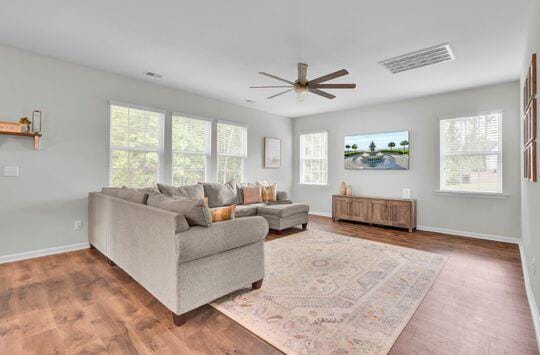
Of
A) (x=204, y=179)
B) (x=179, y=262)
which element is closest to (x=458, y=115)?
(x=204, y=179)

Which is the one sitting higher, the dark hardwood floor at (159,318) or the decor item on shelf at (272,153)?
the decor item on shelf at (272,153)

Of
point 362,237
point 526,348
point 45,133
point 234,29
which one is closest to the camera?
point 526,348

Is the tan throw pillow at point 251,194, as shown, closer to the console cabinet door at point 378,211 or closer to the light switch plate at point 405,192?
the console cabinet door at point 378,211

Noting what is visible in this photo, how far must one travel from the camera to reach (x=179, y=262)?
190cm

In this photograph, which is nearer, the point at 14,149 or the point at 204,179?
the point at 14,149

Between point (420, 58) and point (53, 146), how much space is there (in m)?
5.16

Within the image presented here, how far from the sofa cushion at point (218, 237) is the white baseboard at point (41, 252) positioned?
2.96 m

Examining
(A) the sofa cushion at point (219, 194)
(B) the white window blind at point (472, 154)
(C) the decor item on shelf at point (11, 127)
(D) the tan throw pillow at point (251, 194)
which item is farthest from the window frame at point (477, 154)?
(C) the decor item on shelf at point (11, 127)

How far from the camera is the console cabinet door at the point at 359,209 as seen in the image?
18.3 feet

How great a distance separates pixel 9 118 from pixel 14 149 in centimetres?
39

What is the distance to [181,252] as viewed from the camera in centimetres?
188

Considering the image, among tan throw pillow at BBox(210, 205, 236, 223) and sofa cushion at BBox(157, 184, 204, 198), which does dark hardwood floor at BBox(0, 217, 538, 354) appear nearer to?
tan throw pillow at BBox(210, 205, 236, 223)

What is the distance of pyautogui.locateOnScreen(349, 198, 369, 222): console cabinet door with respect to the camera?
5590 mm

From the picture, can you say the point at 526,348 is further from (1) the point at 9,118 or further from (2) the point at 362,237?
(1) the point at 9,118
